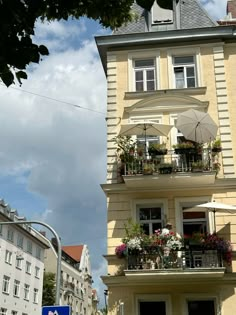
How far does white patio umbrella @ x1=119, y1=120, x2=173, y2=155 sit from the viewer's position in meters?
18.4

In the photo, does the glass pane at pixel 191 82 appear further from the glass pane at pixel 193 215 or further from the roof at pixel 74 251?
the roof at pixel 74 251

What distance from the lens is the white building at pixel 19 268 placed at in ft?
171

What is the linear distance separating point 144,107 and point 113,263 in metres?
6.49

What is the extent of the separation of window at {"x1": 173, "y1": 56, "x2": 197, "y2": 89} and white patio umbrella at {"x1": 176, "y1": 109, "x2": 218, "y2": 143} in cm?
315

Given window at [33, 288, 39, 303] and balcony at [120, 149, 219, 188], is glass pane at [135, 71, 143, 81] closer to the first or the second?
balcony at [120, 149, 219, 188]

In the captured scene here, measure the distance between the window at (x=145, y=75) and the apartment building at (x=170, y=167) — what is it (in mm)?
45

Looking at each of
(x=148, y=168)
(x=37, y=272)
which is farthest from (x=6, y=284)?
(x=148, y=168)

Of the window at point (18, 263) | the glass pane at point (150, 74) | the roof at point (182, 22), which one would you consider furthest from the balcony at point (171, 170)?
the window at point (18, 263)

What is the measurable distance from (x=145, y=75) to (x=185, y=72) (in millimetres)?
1708

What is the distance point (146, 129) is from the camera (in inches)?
728

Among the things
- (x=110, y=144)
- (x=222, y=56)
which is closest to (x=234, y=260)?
(x=110, y=144)

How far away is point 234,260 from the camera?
17469 mm

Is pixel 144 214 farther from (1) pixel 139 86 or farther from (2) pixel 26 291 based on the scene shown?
(2) pixel 26 291

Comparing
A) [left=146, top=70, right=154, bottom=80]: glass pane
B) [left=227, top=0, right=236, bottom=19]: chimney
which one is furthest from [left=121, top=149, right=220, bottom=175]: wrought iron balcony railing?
[left=227, top=0, right=236, bottom=19]: chimney
